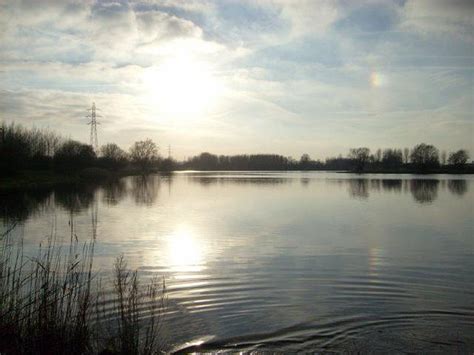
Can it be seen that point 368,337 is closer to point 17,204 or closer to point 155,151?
point 17,204

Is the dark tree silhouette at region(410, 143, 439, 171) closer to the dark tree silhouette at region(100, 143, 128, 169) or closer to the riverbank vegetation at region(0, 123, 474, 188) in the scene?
the riverbank vegetation at region(0, 123, 474, 188)

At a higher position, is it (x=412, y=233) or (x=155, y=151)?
(x=155, y=151)

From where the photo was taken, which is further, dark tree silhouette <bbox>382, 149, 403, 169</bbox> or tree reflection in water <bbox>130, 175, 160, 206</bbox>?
dark tree silhouette <bbox>382, 149, 403, 169</bbox>

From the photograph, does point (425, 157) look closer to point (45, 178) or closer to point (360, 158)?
point (360, 158)

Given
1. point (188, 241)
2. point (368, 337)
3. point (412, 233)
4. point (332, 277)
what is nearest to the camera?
point (368, 337)

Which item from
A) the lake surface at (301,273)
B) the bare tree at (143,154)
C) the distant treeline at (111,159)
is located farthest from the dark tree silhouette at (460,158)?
the lake surface at (301,273)

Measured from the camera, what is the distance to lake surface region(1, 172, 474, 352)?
7.35 metres

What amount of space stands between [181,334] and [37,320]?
232 centimetres

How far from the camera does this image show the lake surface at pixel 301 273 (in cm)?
735

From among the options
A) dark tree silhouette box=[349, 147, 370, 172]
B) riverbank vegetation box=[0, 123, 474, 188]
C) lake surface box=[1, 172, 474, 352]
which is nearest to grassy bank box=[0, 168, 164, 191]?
riverbank vegetation box=[0, 123, 474, 188]

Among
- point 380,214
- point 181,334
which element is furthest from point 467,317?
point 380,214

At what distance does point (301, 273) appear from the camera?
1157 cm

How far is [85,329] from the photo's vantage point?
6242 mm

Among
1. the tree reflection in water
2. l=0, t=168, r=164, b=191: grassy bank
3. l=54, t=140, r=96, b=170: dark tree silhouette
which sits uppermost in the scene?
l=54, t=140, r=96, b=170: dark tree silhouette
